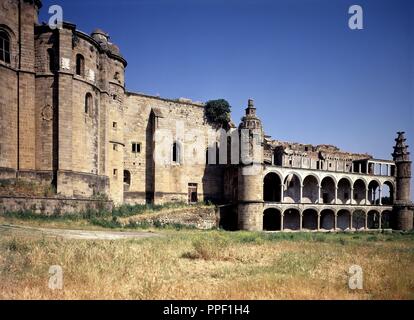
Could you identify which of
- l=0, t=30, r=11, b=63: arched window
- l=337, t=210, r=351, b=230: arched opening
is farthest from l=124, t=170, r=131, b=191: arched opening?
l=337, t=210, r=351, b=230: arched opening

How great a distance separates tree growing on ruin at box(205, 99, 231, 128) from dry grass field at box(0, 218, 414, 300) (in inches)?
983

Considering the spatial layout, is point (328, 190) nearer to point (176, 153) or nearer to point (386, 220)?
point (386, 220)

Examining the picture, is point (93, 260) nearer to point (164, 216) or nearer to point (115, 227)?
point (115, 227)

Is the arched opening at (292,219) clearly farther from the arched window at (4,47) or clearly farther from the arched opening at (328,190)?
the arched window at (4,47)

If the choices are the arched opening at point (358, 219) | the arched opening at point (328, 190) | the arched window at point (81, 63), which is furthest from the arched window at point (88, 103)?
the arched opening at point (358, 219)

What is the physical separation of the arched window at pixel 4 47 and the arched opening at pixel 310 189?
3204 centimetres

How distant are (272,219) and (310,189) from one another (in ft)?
21.3

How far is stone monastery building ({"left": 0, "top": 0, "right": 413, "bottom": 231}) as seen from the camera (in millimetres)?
22062

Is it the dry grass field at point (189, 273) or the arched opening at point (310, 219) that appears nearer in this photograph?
the dry grass field at point (189, 273)

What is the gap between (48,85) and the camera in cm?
2269

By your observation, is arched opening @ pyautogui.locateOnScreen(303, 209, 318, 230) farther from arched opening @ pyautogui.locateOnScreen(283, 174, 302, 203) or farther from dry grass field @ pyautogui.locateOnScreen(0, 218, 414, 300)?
dry grass field @ pyautogui.locateOnScreen(0, 218, 414, 300)

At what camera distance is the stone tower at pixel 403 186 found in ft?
127
